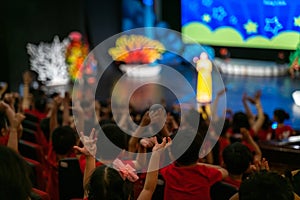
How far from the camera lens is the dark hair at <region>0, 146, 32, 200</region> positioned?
5.56ft

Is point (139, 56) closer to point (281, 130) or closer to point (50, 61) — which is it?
point (50, 61)

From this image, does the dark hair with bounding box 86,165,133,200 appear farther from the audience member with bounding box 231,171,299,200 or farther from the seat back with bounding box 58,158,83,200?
the seat back with bounding box 58,158,83,200

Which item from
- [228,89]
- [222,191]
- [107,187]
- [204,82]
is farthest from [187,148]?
[228,89]

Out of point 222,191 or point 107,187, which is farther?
point 222,191

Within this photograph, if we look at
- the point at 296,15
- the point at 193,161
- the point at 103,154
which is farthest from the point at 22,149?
the point at 296,15

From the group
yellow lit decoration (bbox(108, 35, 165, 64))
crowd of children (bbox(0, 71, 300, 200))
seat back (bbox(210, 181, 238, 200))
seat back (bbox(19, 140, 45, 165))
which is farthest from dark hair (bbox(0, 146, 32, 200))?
yellow lit decoration (bbox(108, 35, 165, 64))

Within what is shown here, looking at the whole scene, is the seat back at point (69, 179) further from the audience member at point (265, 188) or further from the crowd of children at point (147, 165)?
the audience member at point (265, 188)

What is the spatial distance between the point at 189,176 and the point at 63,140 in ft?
3.77

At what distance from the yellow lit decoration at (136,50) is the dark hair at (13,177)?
10.2 m

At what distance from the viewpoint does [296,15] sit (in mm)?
8344

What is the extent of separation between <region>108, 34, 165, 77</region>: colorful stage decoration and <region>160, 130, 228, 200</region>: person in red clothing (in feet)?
30.0

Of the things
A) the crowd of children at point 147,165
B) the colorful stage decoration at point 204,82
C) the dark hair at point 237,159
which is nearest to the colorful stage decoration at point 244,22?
the colorful stage decoration at point 204,82

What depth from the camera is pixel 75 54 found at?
11141 millimetres

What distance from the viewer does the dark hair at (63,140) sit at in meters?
3.80
